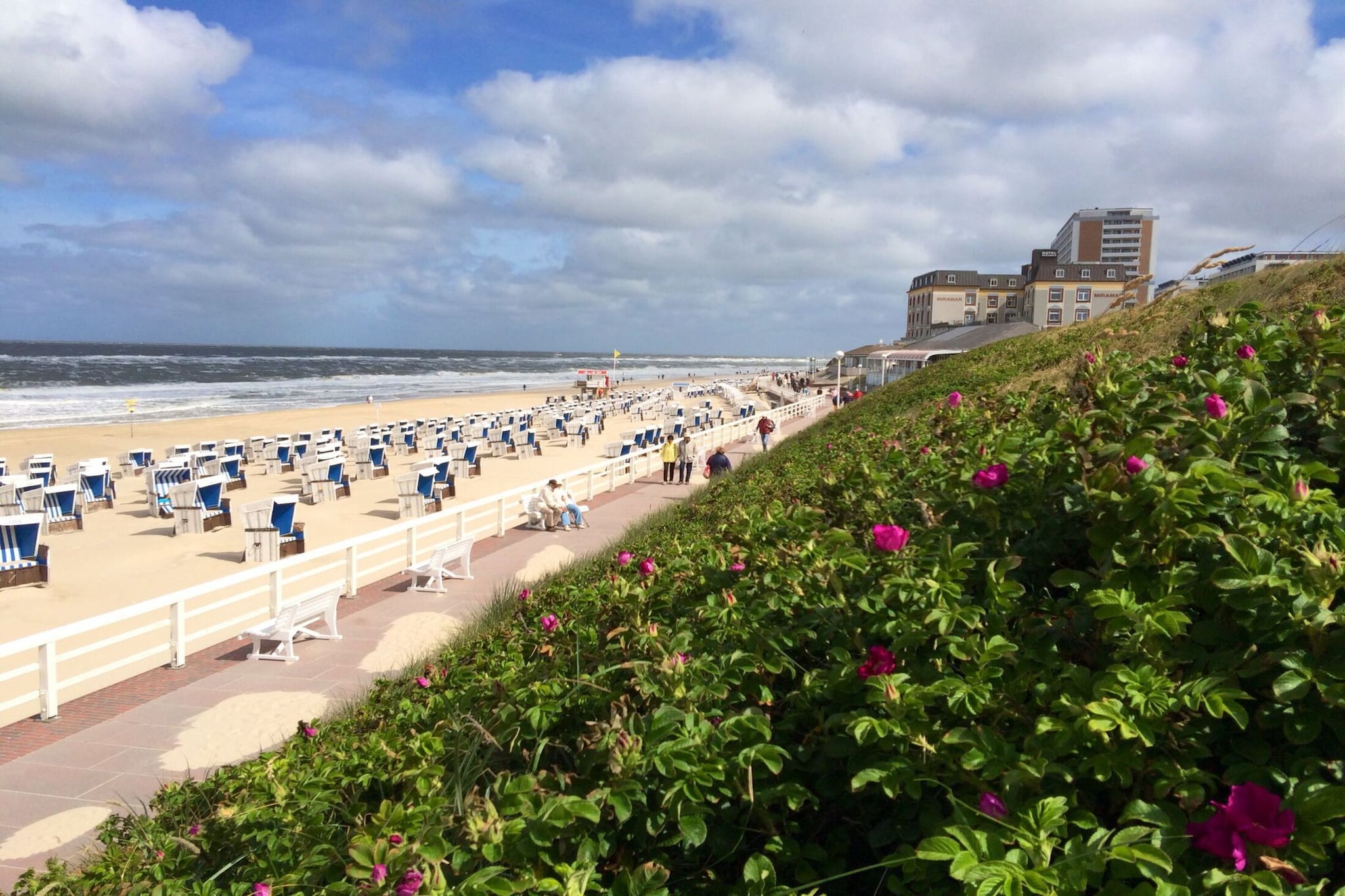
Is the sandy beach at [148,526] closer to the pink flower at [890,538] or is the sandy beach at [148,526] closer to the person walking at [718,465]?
the person walking at [718,465]

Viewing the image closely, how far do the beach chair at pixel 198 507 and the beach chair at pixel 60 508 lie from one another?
1816 millimetres

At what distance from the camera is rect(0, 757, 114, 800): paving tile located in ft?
16.3

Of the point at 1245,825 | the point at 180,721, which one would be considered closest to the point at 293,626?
the point at 180,721

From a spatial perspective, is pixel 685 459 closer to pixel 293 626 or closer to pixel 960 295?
pixel 293 626

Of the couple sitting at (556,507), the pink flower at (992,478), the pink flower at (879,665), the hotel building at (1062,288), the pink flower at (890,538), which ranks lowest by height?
the couple sitting at (556,507)

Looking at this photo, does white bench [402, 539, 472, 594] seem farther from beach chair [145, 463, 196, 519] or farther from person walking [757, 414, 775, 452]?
person walking [757, 414, 775, 452]

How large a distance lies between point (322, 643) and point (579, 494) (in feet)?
30.0

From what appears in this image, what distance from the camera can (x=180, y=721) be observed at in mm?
5934

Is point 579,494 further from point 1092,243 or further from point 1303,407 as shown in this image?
point 1092,243

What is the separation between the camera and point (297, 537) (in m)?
12.8

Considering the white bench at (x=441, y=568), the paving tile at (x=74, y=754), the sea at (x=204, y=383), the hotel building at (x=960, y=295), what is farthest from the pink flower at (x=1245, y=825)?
the hotel building at (x=960, y=295)

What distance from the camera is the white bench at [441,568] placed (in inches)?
370

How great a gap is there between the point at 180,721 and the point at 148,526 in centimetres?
1163

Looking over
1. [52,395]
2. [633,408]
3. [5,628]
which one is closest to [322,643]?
[5,628]
